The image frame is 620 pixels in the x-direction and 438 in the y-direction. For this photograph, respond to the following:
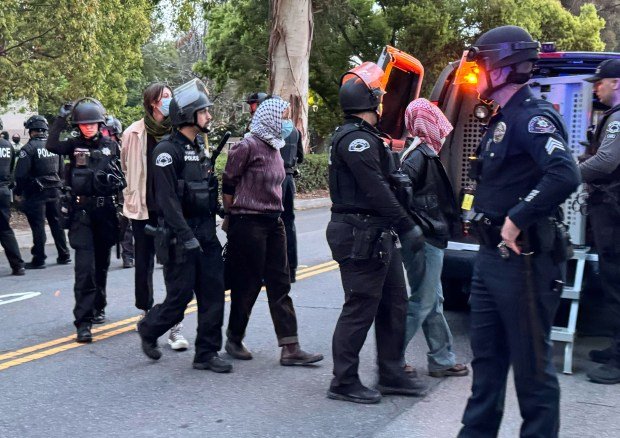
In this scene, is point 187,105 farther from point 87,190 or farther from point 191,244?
point 87,190

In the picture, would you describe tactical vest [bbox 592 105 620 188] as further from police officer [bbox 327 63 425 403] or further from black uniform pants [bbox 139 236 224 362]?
black uniform pants [bbox 139 236 224 362]

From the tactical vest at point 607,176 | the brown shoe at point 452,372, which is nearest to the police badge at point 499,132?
the tactical vest at point 607,176

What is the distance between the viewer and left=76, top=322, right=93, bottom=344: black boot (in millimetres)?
6824

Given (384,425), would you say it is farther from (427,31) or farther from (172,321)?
(427,31)

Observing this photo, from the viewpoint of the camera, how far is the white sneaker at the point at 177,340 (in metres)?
6.62

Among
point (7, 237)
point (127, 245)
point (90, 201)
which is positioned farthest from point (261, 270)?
point (7, 237)

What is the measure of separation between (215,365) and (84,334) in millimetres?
1395

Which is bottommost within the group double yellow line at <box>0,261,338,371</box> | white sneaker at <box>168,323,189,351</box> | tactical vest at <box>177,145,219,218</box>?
double yellow line at <box>0,261,338,371</box>

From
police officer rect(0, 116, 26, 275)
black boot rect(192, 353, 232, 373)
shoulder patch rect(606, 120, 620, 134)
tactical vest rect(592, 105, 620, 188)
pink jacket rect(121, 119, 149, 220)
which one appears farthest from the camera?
police officer rect(0, 116, 26, 275)

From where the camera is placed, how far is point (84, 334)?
683cm

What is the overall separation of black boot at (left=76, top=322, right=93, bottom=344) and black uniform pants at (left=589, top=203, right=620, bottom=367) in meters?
3.94

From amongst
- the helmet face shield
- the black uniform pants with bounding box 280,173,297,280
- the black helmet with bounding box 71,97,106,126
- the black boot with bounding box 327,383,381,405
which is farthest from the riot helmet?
the black uniform pants with bounding box 280,173,297,280

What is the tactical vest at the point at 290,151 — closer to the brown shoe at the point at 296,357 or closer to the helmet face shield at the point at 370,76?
the brown shoe at the point at 296,357

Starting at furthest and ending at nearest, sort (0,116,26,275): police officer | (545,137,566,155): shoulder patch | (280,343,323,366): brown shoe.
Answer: (0,116,26,275): police officer → (280,343,323,366): brown shoe → (545,137,566,155): shoulder patch
